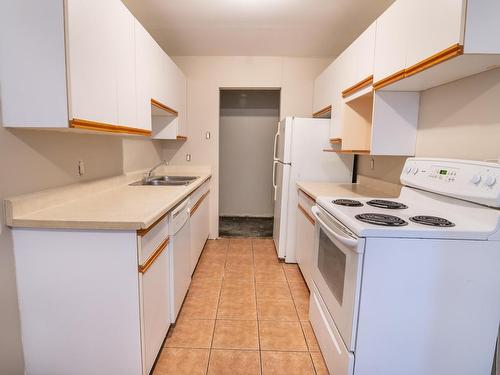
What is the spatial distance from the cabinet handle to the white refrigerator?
5.38 feet

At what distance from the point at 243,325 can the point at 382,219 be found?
1302mm

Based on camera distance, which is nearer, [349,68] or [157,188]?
[157,188]

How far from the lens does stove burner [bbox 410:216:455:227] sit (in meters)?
1.30

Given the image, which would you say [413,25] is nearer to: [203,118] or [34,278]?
[34,278]

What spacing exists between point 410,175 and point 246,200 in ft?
11.6

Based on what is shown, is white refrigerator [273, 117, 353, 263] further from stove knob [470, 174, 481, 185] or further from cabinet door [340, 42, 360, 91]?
stove knob [470, 174, 481, 185]

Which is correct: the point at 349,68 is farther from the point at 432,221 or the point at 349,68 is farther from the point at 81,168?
the point at 81,168

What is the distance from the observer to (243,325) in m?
2.09

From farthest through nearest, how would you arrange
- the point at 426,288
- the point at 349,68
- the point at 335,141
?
Result: the point at 335,141 < the point at 349,68 < the point at 426,288

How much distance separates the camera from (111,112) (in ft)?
5.44

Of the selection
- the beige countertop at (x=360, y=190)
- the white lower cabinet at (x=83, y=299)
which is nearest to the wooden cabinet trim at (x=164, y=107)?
the white lower cabinet at (x=83, y=299)

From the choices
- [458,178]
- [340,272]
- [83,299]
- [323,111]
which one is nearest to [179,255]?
[83,299]

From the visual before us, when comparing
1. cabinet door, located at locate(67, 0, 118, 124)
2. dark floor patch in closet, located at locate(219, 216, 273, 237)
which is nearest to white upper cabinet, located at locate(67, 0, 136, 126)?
cabinet door, located at locate(67, 0, 118, 124)

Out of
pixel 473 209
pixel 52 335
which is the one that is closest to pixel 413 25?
pixel 473 209
